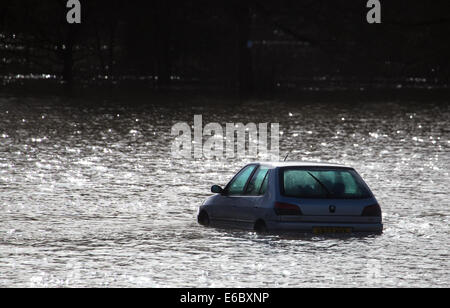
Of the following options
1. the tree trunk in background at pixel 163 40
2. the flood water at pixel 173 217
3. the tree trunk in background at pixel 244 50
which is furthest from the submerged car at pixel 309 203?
the tree trunk in background at pixel 163 40

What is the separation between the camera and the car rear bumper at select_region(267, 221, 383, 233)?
17312 millimetres

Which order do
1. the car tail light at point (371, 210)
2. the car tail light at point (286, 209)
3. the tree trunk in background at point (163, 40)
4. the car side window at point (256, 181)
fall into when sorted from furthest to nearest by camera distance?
the tree trunk in background at point (163, 40), the car side window at point (256, 181), the car tail light at point (371, 210), the car tail light at point (286, 209)

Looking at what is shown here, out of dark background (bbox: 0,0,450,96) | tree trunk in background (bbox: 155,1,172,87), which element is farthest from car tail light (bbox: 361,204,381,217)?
tree trunk in background (bbox: 155,1,172,87)

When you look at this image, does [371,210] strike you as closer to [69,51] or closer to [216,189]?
[216,189]

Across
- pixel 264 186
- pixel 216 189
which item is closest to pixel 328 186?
pixel 264 186

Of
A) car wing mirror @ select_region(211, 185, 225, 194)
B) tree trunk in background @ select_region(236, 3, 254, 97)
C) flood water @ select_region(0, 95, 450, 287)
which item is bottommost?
flood water @ select_region(0, 95, 450, 287)

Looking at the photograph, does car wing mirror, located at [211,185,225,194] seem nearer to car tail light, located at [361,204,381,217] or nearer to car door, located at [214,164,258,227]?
car door, located at [214,164,258,227]

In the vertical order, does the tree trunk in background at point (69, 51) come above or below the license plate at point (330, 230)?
above

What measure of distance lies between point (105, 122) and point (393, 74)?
298 ft

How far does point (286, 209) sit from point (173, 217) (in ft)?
12.7

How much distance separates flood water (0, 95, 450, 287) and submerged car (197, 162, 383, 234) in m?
0.26

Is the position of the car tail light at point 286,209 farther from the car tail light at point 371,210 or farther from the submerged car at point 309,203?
the car tail light at point 371,210

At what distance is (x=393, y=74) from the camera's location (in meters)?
144

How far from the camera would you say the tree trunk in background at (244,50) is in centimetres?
8644
